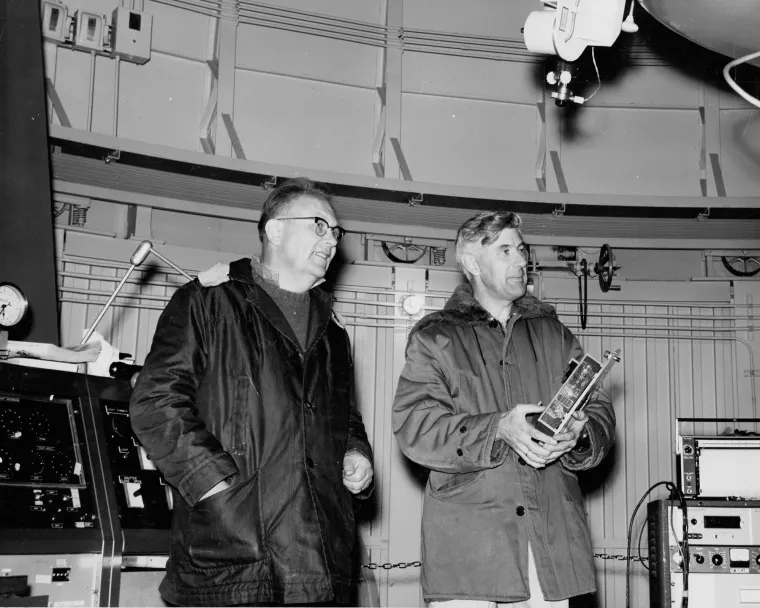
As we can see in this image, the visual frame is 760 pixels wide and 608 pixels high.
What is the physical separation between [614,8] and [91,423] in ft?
9.38

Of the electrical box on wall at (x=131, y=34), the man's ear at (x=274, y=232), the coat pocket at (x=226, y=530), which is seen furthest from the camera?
the electrical box on wall at (x=131, y=34)

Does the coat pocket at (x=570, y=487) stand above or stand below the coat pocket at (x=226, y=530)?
above

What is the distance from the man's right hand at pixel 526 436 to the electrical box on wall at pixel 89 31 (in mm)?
4064

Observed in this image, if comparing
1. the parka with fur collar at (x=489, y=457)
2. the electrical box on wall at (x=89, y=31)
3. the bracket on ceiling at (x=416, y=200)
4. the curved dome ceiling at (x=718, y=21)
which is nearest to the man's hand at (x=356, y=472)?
the parka with fur collar at (x=489, y=457)

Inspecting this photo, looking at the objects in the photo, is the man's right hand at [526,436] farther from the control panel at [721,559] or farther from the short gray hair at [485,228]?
the control panel at [721,559]

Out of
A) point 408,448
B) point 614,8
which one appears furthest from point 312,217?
point 614,8

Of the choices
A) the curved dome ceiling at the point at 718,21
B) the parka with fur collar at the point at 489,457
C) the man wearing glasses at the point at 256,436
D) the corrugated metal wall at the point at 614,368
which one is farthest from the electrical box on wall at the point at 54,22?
the curved dome ceiling at the point at 718,21

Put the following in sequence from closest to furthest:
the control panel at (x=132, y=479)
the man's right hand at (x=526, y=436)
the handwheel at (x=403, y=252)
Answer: the man's right hand at (x=526, y=436) → the control panel at (x=132, y=479) → the handwheel at (x=403, y=252)

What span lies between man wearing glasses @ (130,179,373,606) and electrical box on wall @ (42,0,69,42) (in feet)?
10.9

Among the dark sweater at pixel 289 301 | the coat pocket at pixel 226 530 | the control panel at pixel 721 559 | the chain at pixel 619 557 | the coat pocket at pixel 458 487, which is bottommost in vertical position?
the chain at pixel 619 557

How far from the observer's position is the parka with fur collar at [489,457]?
2.60m

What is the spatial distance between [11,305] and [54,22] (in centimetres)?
241

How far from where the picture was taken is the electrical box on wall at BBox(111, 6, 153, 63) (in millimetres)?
5625

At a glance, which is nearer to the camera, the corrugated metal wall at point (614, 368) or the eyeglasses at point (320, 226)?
the eyeglasses at point (320, 226)
